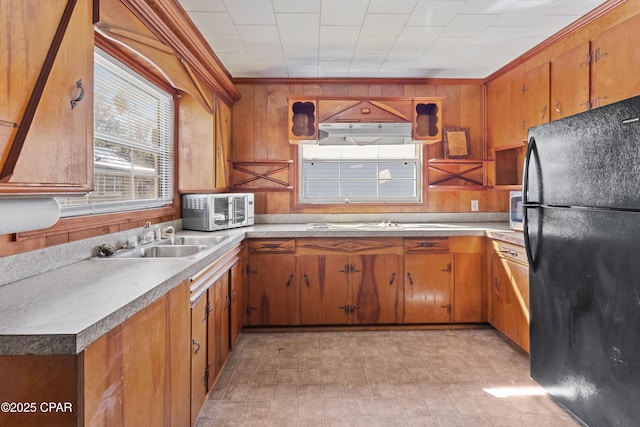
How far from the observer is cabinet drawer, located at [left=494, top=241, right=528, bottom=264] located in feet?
8.99

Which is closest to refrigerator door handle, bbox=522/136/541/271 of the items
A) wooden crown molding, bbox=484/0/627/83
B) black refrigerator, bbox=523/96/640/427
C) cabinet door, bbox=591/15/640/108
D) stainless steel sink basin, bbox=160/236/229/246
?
black refrigerator, bbox=523/96/640/427

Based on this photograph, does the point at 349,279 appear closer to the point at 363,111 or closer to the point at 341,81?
the point at 363,111

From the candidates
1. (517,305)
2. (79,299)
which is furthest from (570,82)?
(79,299)

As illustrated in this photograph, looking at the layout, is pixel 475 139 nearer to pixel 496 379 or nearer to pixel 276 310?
pixel 496 379

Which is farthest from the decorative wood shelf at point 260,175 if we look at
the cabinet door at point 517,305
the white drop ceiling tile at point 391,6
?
the cabinet door at point 517,305

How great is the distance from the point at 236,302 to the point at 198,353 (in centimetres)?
99

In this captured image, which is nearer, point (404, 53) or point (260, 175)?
point (404, 53)

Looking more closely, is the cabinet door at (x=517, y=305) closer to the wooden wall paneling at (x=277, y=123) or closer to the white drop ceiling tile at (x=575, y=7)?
the white drop ceiling tile at (x=575, y=7)

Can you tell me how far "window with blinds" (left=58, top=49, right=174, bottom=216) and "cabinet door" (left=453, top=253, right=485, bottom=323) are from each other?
2.63m

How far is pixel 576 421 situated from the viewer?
6.55ft

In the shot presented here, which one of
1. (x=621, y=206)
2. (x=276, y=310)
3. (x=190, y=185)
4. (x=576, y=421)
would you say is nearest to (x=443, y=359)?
(x=576, y=421)

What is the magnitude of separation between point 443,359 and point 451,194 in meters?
1.87

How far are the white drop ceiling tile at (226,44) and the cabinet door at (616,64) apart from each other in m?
2.52

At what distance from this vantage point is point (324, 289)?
3.33 metres
